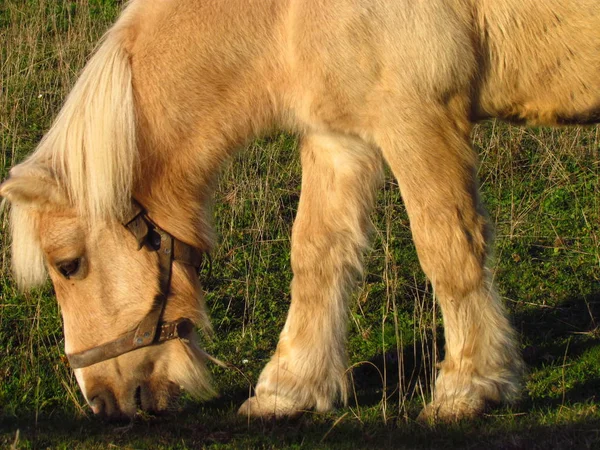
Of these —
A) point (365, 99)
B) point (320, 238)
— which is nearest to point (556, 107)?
point (365, 99)

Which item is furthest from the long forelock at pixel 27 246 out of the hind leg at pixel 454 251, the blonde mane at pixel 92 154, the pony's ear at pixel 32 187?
the hind leg at pixel 454 251

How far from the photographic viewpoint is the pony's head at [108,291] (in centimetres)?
380

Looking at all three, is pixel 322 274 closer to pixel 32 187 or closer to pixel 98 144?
pixel 98 144

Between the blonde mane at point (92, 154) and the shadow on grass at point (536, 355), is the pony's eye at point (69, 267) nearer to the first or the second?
the blonde mane at point (92, 154)

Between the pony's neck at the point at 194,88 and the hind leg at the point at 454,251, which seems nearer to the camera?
the hind leg at the point at 454,251

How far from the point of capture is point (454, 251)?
151 inches

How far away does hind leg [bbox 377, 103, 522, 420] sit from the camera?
12.3ft

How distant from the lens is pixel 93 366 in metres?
3.93

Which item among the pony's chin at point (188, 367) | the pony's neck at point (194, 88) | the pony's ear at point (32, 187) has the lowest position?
the pony's chin at point (188, 367)

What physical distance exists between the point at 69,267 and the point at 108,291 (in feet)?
0.64

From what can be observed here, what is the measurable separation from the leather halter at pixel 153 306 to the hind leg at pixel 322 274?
0.62 meters

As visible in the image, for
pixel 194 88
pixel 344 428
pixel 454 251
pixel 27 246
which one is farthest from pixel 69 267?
pixel 454 251

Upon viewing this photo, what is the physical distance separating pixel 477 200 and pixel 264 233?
2.61 m

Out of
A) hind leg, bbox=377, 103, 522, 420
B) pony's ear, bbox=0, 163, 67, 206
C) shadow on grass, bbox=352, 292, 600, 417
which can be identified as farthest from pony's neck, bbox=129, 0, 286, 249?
shadow on grass, bbox=352, 292, 600, 417
